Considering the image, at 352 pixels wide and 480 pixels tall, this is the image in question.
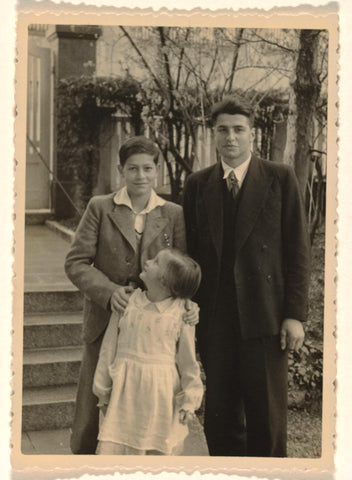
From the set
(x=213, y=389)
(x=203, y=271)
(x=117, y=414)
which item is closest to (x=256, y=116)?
(x=203, y=271)

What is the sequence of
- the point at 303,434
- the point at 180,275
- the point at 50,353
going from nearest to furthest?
the point at 180,275, the point at 303,434, the point at 50,353

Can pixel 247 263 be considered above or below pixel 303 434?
above

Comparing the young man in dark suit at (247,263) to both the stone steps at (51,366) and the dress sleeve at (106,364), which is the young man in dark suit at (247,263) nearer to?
the dress sleeve at (106,364)

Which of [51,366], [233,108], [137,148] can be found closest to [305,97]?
[233,108]

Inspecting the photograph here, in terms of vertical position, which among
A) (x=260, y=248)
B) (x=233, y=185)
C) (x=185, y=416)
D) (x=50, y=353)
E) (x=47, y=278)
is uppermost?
(x=233, y=185)

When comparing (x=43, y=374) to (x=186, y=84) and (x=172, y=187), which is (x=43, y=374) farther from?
(x=186, y=84)

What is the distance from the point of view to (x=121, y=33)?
2.69 metres

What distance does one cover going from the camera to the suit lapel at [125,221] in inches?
99.0

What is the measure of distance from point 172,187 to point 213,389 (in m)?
0.90

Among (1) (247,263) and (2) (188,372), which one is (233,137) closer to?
(1) (247,263)

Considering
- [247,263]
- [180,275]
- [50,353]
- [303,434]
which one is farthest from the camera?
[50,353]

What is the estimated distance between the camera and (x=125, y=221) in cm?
252

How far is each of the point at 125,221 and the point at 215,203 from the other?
39cm

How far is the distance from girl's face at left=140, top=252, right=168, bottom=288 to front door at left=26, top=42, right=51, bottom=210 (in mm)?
599
